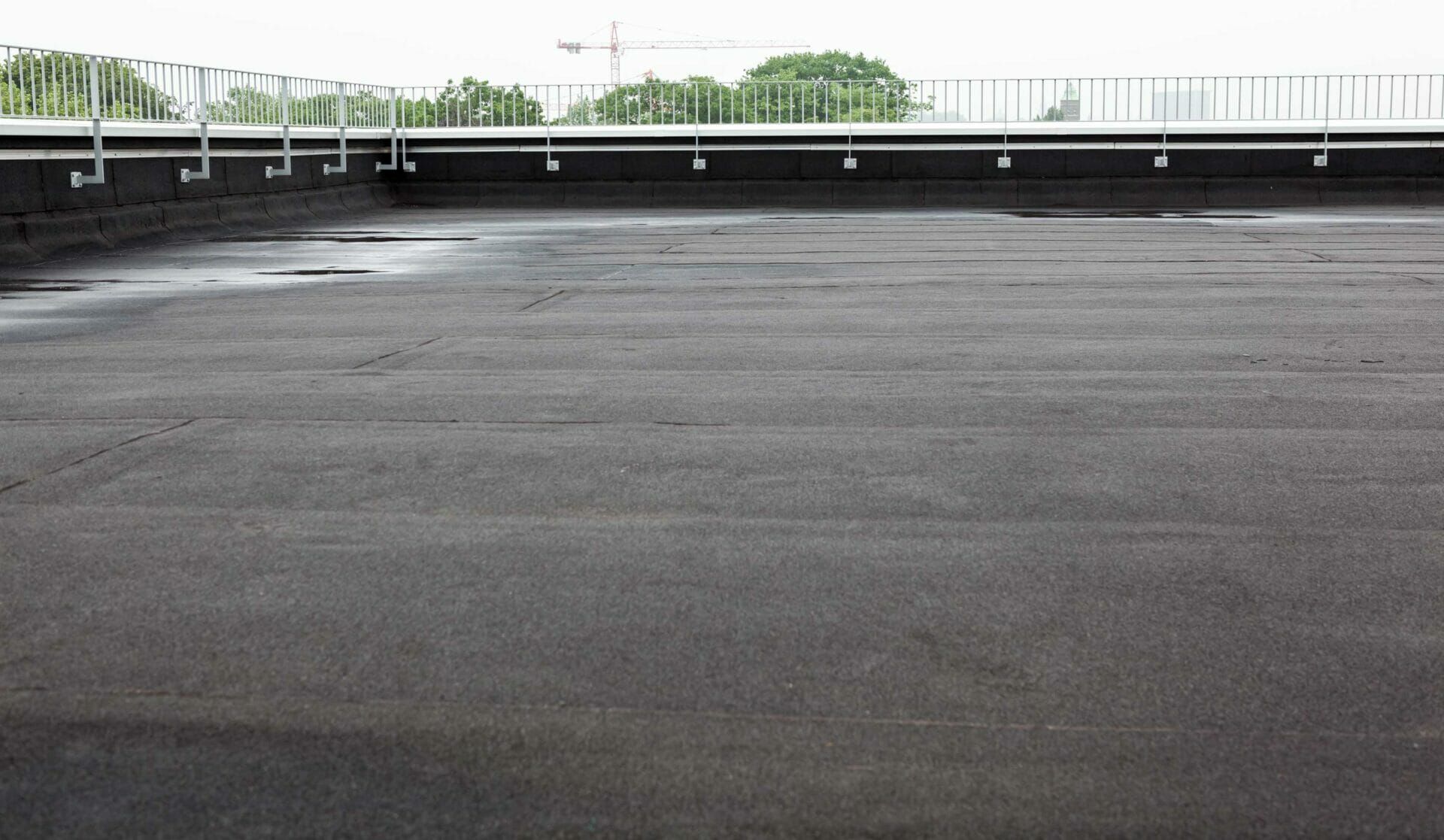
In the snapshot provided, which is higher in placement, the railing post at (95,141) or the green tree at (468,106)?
the green tree at (468,106)

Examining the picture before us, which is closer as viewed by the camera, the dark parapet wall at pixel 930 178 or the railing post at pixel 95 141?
the railing post at pixel 95 141

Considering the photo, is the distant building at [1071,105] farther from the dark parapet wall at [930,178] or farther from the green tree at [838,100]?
the dark parapet wall at [930,178]

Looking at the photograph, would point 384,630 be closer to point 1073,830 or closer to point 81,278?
point 1073,830

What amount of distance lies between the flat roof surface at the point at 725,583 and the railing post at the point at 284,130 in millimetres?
A: 13917

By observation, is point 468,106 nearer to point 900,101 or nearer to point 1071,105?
point 900,101

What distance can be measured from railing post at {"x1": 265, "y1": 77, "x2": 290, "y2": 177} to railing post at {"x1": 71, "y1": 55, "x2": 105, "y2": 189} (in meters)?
4.86

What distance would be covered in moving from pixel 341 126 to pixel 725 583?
974 inches

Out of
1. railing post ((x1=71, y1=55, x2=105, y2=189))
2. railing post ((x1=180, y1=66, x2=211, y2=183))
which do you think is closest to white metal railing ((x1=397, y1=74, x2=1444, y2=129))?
railing post ((x1=180, y1=66, x2=211, y2=183))

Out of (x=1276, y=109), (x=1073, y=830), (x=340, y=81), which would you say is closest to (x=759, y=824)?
(x=1073, y=830)

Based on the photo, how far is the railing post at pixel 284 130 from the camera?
23047 mm

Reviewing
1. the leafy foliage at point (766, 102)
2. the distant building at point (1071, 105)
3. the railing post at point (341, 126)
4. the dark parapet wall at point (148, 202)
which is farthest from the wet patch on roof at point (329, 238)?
the distant building at point (1071, 105)

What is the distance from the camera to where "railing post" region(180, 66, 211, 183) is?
1994cm

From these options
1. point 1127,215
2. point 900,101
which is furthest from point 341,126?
point 1127,215

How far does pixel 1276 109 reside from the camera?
32094mm
